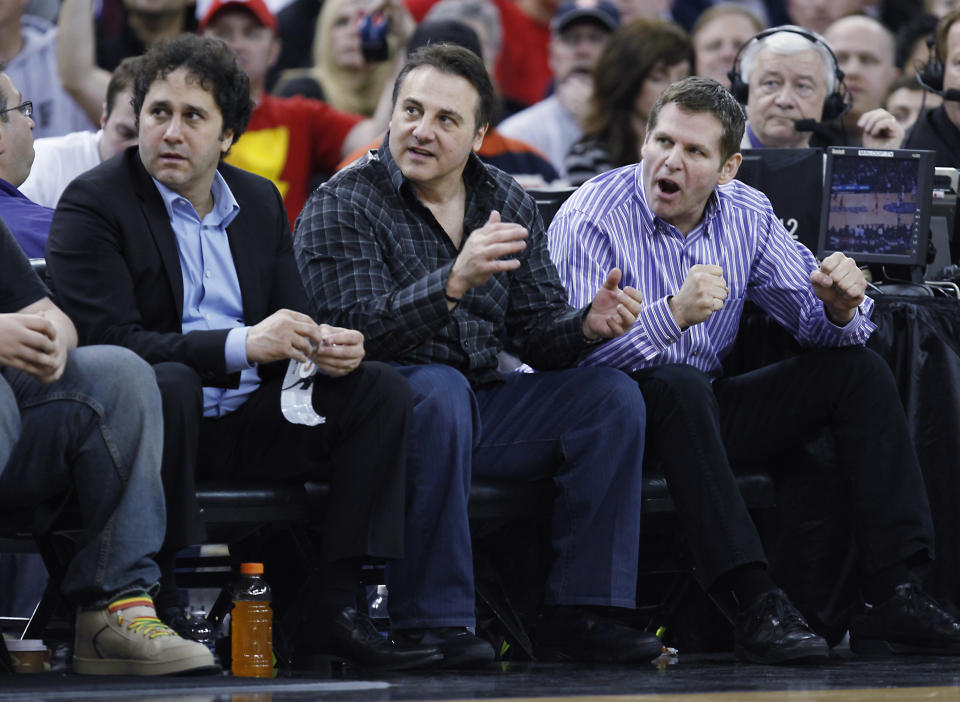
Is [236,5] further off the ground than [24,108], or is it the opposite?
[236,5]

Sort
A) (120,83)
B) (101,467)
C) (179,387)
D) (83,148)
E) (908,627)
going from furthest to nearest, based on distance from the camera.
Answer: (83,148) → (120,83) → (908,627) → (179,387) → (101,467)

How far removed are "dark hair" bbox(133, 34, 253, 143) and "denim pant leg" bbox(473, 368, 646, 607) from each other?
3.06 feet

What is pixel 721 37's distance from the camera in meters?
6.58

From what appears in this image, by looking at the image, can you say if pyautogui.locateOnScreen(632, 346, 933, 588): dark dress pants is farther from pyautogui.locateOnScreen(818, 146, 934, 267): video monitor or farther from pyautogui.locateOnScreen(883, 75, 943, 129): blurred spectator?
pyautogui.locateOnScreen(883, 75, 943, 129): blurred spectator

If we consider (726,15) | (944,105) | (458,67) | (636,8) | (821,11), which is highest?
(821,11)

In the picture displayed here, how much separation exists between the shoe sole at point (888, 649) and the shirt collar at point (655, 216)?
41.2 inches

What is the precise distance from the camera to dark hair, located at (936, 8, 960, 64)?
16.7 ft

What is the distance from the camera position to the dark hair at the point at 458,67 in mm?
3727

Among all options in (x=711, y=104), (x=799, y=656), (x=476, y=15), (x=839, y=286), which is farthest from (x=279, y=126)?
(x=799, y=656)

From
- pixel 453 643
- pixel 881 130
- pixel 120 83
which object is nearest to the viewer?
pixel 453 643

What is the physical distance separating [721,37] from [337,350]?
380cm

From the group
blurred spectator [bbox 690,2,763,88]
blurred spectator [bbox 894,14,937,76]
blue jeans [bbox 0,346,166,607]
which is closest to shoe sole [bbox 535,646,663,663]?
blue jeans [bbox 0,346,166,607]

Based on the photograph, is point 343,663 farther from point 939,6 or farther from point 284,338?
point 939,6

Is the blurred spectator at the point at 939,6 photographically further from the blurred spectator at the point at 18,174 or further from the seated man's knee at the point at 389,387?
the seated man's knee at the point at 389,387
